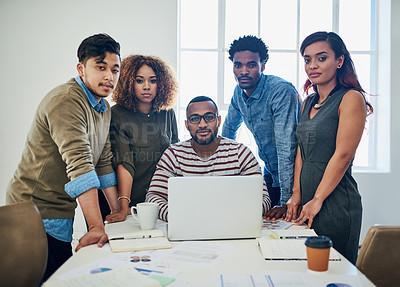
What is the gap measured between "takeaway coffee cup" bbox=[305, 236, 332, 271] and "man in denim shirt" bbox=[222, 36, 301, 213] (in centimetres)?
117

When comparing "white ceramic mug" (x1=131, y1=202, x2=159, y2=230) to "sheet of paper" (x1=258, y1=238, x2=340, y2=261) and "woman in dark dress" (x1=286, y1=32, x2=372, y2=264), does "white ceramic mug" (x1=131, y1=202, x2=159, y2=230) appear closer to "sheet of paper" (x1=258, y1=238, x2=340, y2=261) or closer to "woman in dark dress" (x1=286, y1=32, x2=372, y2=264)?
"sheet of paper" (x1=258, y1=238, x2=340, y2=261)

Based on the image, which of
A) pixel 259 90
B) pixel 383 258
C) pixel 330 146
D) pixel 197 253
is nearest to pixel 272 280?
pixel 197 253

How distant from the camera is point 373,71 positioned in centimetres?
429

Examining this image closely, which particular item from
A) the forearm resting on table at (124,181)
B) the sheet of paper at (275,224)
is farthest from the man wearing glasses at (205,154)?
the sheet of paper at (275,224)

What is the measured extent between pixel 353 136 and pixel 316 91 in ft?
1.28

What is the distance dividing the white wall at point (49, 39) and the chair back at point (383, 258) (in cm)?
302

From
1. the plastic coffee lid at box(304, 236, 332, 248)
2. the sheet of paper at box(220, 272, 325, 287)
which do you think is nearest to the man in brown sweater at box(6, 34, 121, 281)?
the sheet of paper at box(220, 272, 325, 287)

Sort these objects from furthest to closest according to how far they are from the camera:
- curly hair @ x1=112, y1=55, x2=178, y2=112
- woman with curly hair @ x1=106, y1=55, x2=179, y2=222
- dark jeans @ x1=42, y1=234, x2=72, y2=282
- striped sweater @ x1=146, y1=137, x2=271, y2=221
→ curly hair @ x1=112, y1=55, x2=178, y2=112, woman with curly hair @ x1=106, y1=55, x2=179, y2=222, striped sweater @ x1=146, y1=137, x2=271, y2=221, dark jeans @ x1=42, y1=234, x2=72, y2=282

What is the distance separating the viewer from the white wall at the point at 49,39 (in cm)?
391

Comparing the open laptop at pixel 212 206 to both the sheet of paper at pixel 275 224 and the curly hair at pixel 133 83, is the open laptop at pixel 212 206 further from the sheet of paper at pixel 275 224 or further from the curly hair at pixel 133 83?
the curly hair at pixel 133 83

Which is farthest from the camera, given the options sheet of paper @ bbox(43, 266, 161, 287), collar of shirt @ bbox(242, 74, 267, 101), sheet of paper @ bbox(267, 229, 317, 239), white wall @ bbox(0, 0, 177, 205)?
white wall @ bbox(0, 0, 177, 205)

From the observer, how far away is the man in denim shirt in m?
2.32

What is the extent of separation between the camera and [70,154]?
5.16 ft

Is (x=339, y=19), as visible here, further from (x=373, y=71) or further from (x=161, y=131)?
(x=161, y=131)
